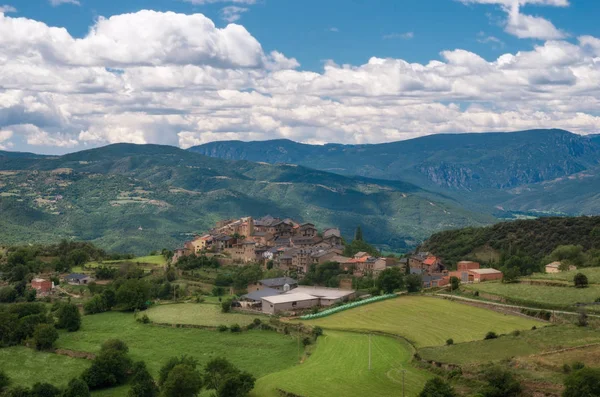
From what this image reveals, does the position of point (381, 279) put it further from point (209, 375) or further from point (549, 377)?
point (549, 377)

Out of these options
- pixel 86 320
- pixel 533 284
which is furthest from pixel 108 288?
pixel 533 284

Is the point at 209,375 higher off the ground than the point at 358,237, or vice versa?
the point at 358,237

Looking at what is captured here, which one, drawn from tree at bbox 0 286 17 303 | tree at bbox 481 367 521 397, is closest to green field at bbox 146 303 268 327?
tree at bbox 0 286 17 303

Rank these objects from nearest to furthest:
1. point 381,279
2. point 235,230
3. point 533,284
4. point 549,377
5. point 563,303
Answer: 1. point 549,377
2. point 563,303
3. point 533,284
4. point 381,279
5. point 235,230

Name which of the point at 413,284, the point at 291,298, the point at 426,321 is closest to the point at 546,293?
the point at 426,321

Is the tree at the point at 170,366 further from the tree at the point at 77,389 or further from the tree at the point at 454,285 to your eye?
the tree at the point at 454,285

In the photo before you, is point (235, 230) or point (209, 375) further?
point (235, 230)

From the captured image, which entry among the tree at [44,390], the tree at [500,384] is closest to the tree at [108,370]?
the tree at [44,390]
